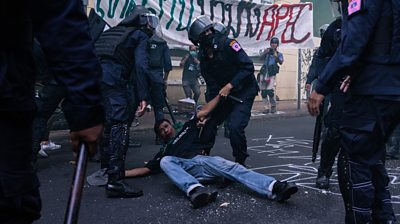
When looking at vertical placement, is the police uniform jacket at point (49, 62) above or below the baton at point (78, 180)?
above

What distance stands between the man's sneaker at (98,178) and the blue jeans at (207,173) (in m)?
0.63

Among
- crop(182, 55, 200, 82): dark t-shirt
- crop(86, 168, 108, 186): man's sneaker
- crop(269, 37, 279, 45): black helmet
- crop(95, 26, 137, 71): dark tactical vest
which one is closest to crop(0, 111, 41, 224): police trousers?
crop(95, 26, 137, 71): dark tactical vest

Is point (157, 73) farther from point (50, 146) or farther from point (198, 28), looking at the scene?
point (50, 146)

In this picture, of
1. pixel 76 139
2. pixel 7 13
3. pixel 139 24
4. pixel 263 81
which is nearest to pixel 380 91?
pixel 76 139

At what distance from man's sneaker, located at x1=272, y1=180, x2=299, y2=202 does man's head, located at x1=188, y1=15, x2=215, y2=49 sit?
1784 millimetres

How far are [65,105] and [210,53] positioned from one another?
3178 millimetres

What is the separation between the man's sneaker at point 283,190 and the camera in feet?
10.8

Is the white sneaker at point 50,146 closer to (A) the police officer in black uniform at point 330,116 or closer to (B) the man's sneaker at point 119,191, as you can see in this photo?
(B) the man's sneaker at point 119,191

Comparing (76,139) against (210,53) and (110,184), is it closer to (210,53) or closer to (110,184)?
(110,184)

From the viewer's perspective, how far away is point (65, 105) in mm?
1442

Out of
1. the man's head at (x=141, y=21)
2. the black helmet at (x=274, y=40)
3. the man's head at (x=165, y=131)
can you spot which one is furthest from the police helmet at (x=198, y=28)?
the black helmet at (x=274, y=40)

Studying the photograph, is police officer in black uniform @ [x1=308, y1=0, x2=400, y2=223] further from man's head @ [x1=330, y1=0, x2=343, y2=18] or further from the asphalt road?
the asphalt road

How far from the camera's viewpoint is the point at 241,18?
30.9ft

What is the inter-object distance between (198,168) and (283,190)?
35.1 inches
